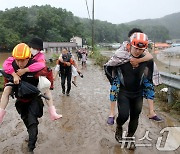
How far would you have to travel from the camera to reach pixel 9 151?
4.75 metres

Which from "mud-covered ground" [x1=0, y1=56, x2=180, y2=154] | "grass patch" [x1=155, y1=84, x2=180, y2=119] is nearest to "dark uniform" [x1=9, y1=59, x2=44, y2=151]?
"mud-covered ground" [x1=0, y1=56, x2=180, y2=154]

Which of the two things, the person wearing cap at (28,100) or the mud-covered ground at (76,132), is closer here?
the person wearing cap at (28,100)

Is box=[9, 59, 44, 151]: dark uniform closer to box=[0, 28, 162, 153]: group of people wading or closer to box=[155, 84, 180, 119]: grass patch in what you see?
box=[0, 28, 162, 153]: group of people wading

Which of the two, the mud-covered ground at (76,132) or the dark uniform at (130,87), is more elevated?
the dark uniform at (130,87)

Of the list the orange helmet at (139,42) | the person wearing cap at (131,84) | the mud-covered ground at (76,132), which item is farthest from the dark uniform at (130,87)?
the mud-covered ground at (76,132)

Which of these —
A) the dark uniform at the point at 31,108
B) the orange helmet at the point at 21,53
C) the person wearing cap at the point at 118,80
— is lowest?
the dark uniform at the point at 31,108

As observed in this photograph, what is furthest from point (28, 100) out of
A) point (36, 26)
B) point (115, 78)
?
point (36, 26)

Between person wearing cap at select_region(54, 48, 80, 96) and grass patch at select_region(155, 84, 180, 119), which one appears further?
person wearing cap at select_region(54, 48, 80, 96)

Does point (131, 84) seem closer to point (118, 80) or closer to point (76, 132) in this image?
point (118, 80)

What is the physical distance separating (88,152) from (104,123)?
5.79 ft

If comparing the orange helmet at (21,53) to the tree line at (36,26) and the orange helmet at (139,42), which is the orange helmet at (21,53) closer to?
the orange helmet at (139,42)

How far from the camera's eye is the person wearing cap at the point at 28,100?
407 cm

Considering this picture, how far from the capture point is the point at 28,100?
4.42 meters

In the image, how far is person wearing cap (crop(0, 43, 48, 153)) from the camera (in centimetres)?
407
